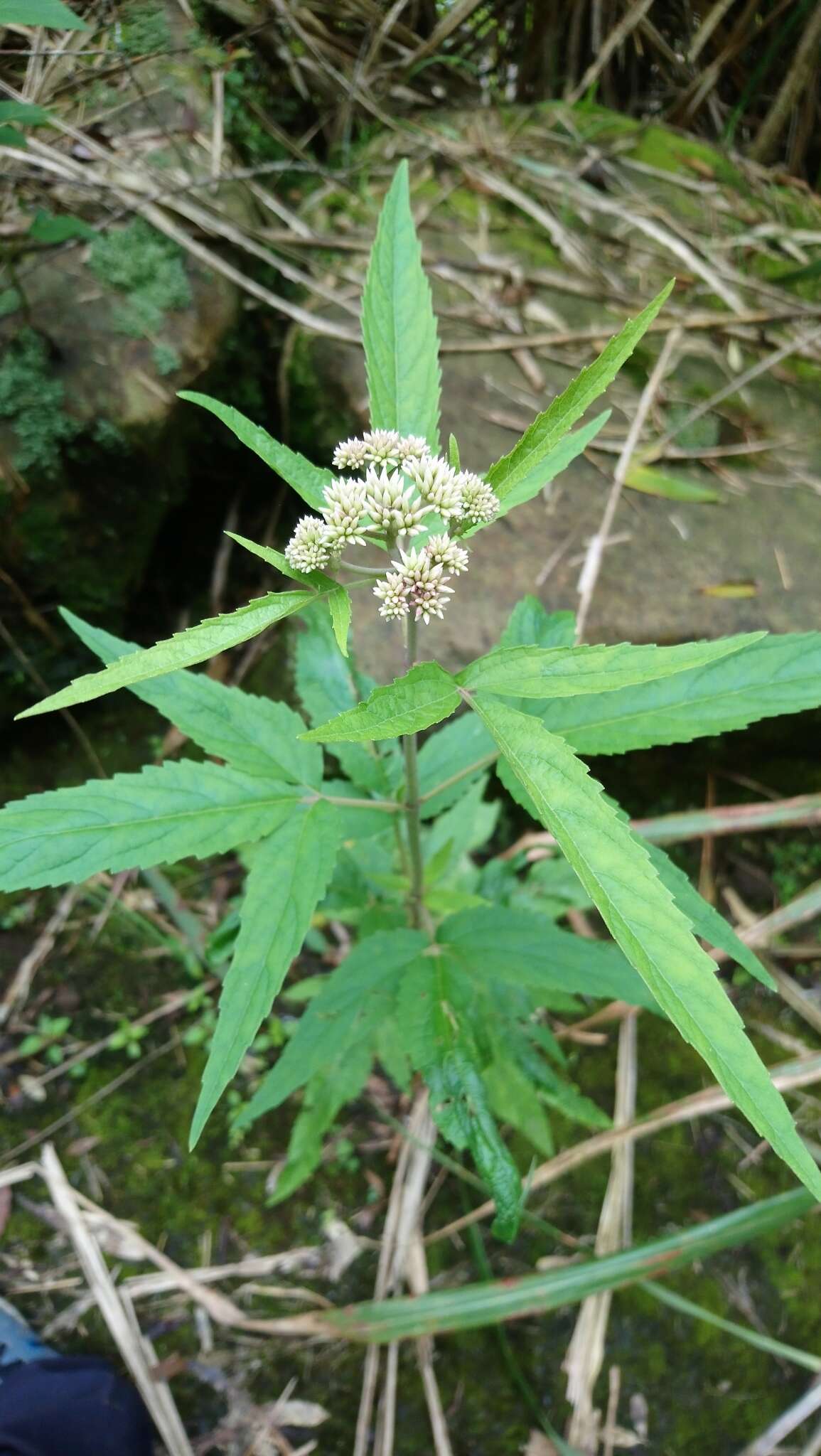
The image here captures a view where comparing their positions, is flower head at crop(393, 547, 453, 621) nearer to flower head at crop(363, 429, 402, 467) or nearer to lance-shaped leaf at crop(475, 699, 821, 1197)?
flower head at crop(363, 429, 402, 467)

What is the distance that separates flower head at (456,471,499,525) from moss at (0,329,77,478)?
1797 mm

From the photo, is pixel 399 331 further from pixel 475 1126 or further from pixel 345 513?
pixel 475 1126

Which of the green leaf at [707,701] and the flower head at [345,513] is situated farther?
the green leaf at [707,701]

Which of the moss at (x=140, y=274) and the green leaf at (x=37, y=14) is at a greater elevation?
the green leaf at (x=37, y=14)

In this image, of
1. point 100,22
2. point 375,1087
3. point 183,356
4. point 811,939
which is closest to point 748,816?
point 811,939

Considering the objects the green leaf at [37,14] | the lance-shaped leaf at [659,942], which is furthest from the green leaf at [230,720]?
the green leaf at [37,14]

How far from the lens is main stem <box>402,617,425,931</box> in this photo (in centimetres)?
132

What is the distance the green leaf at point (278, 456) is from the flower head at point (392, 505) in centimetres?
8

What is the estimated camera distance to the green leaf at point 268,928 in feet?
3.78

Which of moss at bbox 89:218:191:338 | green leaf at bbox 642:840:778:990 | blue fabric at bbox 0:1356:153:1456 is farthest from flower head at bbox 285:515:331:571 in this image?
blue fabric at bbox 0:1356:153:1456

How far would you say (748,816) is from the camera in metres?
2.54

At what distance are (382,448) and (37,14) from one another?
1.09 m

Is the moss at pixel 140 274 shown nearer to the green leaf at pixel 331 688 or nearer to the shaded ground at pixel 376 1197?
the green leaf at pixel 331 688

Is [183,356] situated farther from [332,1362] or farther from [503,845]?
[332,1362]
